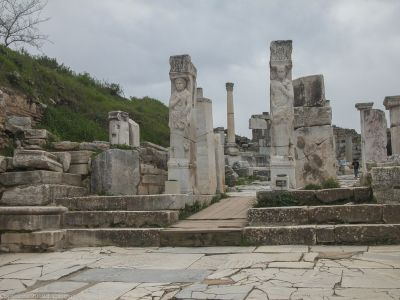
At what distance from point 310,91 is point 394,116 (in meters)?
5.46

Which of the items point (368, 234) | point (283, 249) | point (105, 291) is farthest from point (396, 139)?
point (105, 291)

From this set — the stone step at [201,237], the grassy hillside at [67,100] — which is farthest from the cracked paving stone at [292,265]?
the grassy hillside at [67,100]

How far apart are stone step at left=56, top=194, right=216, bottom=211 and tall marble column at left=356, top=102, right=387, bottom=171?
8.49m

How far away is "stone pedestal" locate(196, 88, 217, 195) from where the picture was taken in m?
11.2

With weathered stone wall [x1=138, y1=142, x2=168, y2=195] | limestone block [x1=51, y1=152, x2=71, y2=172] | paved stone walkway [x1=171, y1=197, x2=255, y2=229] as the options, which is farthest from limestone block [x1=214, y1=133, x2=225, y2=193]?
limestone block [x1=51, y1=152, x2=71, y2=172]

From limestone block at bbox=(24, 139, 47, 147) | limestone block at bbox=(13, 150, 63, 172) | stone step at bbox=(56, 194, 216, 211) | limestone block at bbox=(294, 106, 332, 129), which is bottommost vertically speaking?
stone step at bbox=(56, 194, 216, 211)

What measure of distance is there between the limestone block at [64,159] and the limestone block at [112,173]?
548 millimetres

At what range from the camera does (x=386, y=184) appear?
778 cm

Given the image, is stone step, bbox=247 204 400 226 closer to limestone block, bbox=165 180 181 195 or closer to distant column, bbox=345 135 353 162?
limestone block, bbox=165 180 181 195

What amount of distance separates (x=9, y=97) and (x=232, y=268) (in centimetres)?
1240

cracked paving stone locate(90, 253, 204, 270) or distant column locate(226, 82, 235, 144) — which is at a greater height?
distant column locate(226, 82, 235, 144)

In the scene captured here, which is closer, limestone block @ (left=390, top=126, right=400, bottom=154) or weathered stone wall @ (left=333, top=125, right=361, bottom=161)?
limestone block @ (left=390, top=126, right=400, bottom=154)

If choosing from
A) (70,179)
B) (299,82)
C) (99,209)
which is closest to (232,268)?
(99,209)

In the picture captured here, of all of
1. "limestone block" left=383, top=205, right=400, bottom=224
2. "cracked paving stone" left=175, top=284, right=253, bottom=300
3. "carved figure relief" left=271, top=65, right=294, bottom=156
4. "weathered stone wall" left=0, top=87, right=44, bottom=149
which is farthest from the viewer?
"weathered stone wall" left=0, top=87, right=44, bottom=149
